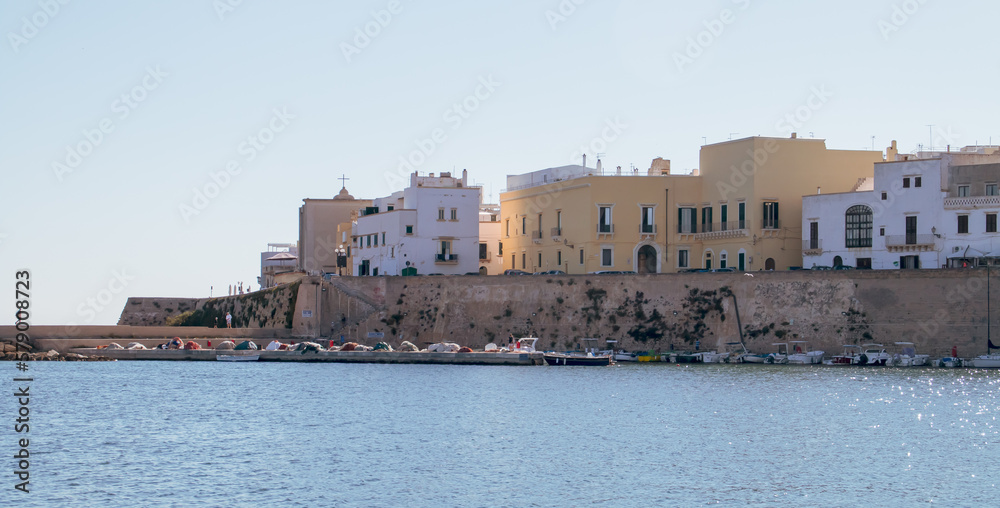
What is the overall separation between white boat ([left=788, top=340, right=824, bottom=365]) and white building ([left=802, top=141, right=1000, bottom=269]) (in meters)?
5.67

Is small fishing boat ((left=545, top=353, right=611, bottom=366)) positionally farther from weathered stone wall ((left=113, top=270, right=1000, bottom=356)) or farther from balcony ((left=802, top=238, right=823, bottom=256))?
balcony ((left=802, top=238, right=823, bottom=256))

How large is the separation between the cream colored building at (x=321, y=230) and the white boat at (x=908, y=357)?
40.7 m

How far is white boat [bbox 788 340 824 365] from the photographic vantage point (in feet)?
202

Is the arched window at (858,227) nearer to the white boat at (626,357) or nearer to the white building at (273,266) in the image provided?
the white boat at (626,357)

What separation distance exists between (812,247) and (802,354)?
7.10 m

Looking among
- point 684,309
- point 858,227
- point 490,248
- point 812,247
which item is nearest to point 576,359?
point 684,309

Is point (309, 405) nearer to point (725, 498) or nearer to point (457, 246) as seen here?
point (725, 498)

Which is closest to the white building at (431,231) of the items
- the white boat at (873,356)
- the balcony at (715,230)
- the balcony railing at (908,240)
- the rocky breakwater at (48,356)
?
the balcony at (715,230)

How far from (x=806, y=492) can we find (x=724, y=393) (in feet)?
67.4

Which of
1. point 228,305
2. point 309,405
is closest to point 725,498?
point 309,405

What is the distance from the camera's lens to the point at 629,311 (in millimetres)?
66312

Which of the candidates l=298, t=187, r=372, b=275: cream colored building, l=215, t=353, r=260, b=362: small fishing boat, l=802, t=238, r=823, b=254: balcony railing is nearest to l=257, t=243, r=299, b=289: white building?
l=298, t=187, r=372, b=275: cream colored building

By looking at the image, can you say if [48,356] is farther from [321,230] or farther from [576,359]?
[576,359]

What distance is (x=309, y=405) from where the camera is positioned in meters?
45.7
